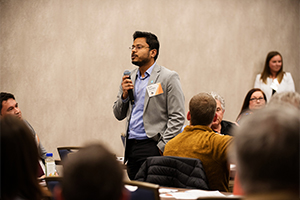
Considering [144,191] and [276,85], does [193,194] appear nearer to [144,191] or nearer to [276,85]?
[144,191]

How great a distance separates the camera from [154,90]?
3277 millimetres

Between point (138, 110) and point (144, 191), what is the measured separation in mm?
1831

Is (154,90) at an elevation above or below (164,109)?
above

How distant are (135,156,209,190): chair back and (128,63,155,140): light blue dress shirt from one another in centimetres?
94

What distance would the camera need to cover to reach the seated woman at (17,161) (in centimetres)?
113

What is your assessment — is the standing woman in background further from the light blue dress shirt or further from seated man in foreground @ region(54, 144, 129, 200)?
seated man in foreground @ region(54, 144, 129, 200)

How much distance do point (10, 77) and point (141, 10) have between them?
237 cm

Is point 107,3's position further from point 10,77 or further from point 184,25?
point 10,77

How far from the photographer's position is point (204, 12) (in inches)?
238

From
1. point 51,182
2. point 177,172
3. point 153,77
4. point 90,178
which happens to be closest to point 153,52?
point 153,77

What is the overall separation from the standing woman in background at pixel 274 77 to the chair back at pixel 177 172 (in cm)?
419

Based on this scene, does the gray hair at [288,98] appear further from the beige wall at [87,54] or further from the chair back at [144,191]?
the beige wall at [87,54]

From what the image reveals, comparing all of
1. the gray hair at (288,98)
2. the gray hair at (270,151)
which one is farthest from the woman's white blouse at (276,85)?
the gray hair at (270,151)

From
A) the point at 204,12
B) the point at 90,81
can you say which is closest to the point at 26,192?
the point at 90,81
